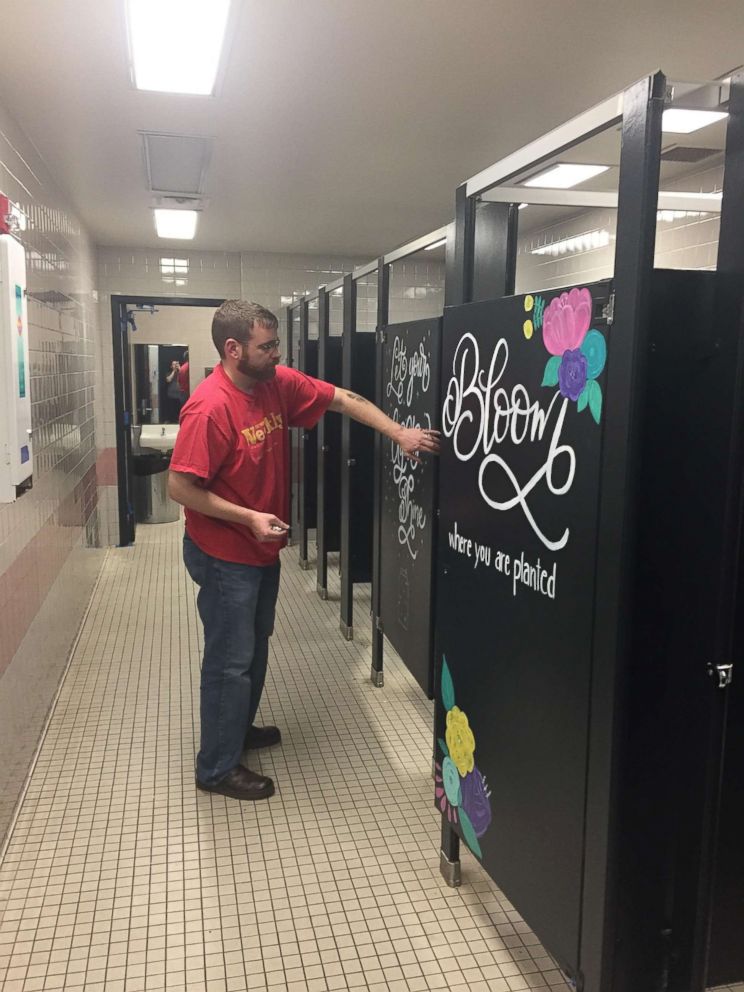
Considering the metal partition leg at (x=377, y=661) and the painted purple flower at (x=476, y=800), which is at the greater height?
the painted purple flower at (x=476, y=800)

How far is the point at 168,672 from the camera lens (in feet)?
12.3

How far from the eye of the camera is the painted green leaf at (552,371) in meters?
1.57

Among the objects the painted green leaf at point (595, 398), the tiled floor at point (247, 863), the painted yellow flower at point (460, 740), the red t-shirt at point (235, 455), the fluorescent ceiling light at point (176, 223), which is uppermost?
the fluorescent ceiling light at point (176, 223)

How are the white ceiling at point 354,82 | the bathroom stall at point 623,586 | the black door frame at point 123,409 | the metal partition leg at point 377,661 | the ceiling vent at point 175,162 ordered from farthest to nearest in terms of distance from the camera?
1. the black door frame at point 123,409
2. the metal partition leg at point 377,661
3. the ceiling vent at point 175,162
4. the white ceiling at point 354,82
5. the bathroom stall at point 623,586

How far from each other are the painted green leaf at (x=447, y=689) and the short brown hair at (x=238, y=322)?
4.07 feet

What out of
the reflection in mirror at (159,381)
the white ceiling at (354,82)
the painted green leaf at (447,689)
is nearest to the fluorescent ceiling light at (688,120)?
the white ceiling at (354,82)

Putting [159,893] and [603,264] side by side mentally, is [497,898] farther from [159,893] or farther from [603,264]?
[603,264]

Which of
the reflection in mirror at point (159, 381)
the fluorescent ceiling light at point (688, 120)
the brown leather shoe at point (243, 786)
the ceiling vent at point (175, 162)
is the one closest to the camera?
the brown leather shoe at point (243, 786)

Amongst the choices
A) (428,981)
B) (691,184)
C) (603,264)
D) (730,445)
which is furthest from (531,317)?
(603,264)

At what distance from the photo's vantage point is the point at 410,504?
293cm

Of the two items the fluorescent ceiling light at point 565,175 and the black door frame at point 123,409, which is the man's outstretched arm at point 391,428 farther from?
the black door frame at point 123,409

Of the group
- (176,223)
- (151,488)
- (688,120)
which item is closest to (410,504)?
(688,120)

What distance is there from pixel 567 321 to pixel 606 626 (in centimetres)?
61

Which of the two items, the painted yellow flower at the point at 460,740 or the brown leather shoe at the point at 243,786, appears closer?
the painted yellow flower at the point at 460,740
